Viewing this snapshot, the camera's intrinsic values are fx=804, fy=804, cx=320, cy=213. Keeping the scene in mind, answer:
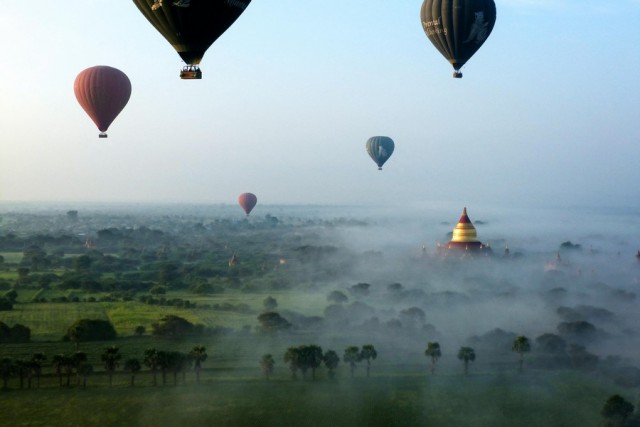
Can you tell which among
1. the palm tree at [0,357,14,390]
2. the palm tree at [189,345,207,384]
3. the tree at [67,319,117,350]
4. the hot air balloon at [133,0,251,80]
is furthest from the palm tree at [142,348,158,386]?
the hot air balloon at [133,0,251,80]

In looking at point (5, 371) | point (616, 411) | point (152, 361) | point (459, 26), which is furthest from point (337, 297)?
point (616, 411)

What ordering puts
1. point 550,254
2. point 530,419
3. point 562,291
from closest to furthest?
1. point 530,419
2. point 562,291
3. point 550,254

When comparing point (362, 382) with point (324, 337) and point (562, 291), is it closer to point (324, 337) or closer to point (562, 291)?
point (324, 337)

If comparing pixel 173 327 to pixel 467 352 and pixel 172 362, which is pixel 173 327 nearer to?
pixel 172 362

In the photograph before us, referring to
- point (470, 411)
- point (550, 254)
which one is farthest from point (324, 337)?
point (550, 254)

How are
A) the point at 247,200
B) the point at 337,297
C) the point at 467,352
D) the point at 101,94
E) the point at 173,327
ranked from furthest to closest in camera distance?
the point at 247,200, the point at 337,297, the point at 173,327, the point at 101,94, the point at 467,352

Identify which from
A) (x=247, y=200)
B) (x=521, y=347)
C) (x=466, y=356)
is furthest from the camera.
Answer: (x=247, y=200)
